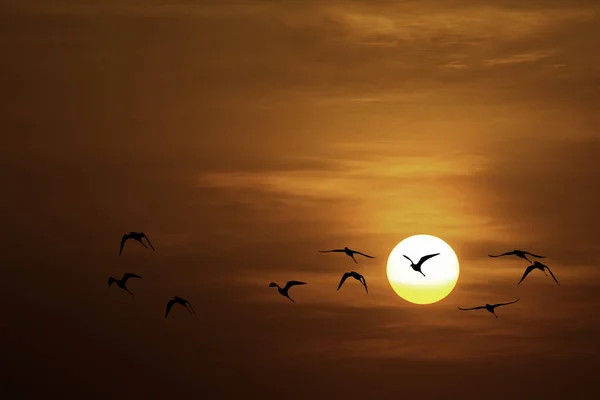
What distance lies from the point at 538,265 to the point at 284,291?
23.9 metres

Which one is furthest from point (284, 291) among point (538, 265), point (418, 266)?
point (538, 265)

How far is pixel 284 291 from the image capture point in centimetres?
11238

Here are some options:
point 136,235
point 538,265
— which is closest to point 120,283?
point 136,235

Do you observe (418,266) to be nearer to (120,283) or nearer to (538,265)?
(538,265)

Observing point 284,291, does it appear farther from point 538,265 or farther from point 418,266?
point 538,265

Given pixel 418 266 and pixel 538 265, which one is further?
pixel 418 266

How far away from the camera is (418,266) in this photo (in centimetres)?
11581

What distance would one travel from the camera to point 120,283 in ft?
361

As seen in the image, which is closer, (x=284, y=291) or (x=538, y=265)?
(x=538, y=265)

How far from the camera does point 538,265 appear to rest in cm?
10544

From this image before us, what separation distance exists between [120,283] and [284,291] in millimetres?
15390

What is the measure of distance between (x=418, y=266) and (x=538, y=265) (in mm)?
14171

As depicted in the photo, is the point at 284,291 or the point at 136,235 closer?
the point at 136,235

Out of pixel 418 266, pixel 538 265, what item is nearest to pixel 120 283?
pixel 418 266
